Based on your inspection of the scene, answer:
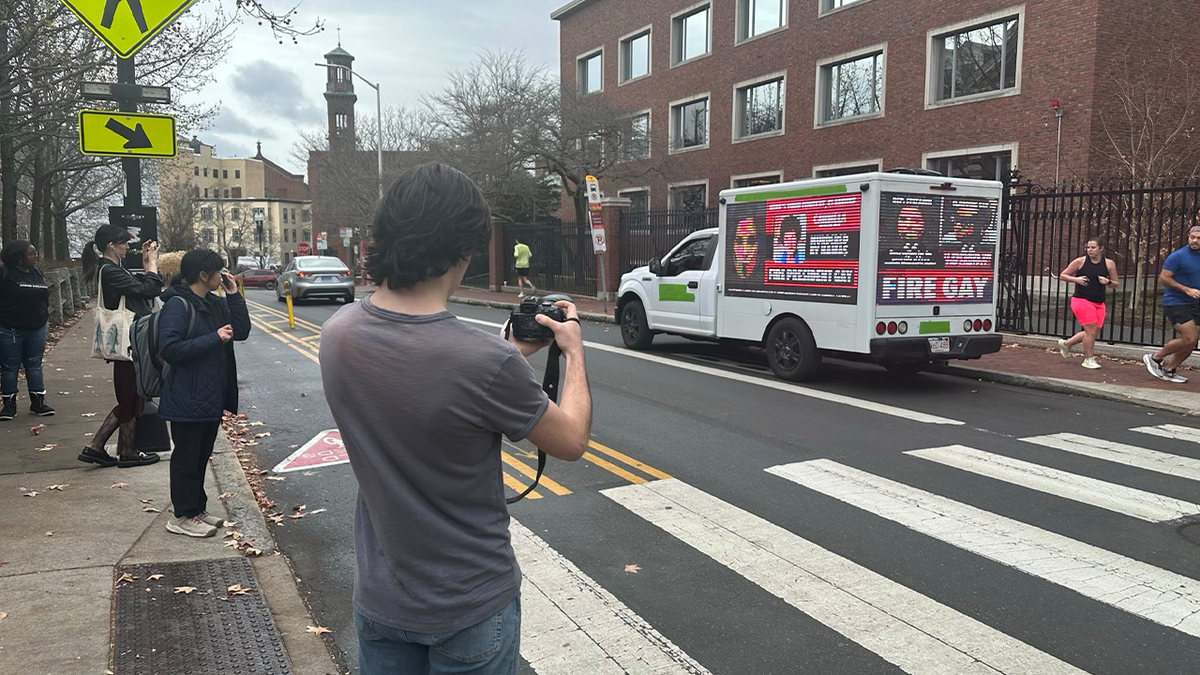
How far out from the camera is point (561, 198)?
40.0 m

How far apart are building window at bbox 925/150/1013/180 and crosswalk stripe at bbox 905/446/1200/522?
53.6 feet

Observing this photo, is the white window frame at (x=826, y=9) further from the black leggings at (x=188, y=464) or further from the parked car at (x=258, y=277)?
the parked car at (x=258, y=277)

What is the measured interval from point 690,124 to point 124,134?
28.5 meters

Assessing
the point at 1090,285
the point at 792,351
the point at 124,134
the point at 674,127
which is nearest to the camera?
the point at 124,134

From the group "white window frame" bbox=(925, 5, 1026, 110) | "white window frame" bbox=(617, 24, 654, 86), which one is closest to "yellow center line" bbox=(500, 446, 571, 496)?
"white window frame" bbox=(925, 5, 1026, 110)

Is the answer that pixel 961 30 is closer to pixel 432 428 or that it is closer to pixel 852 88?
pixel 852 88

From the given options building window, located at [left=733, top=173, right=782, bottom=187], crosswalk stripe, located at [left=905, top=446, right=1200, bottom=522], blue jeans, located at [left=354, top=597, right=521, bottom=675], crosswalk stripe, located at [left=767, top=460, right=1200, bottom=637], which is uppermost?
building window, located at [left=733, top=173, right=782, bottom=187]

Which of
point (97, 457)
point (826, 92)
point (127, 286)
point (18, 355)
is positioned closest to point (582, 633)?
point (127, 286)

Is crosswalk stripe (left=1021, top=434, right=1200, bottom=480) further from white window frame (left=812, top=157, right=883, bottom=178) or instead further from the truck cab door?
white window frame (left=812, top=157, right=883, bottom=178)

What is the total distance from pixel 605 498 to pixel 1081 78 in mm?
18731

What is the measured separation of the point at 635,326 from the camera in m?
14.5

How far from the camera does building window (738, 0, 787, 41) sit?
28.8 m

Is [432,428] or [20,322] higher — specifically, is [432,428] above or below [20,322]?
above

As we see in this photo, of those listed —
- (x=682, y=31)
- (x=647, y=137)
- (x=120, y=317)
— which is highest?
(x=682, y=31)
